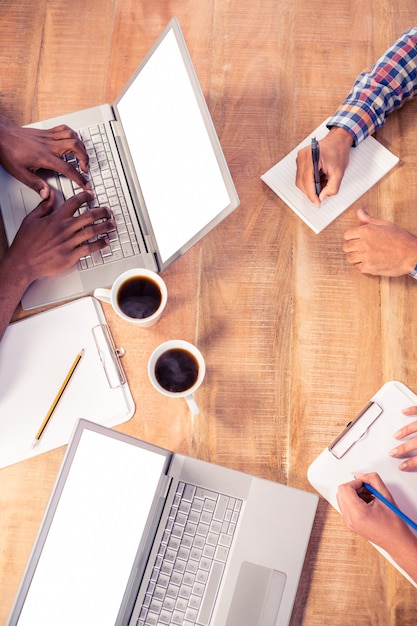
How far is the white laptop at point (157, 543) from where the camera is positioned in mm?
834

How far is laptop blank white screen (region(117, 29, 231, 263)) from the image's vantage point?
2.77 feet

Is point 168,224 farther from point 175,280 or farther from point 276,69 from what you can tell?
point 276,69

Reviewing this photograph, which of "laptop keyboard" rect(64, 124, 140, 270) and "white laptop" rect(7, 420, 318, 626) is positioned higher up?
"laptop keyboard" rect(64, 124, 140, 270)

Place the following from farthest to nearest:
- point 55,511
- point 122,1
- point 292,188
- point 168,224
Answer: point 122,1
point 292,188
point 168,224
point 55,511

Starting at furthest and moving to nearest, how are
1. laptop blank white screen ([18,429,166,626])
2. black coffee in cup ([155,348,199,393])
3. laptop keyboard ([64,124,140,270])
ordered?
laptop keyboard ([64,124,140,270]), black coffee in cup ([155,348,199,393]), laptop blank white screen ([18,429,166,626])

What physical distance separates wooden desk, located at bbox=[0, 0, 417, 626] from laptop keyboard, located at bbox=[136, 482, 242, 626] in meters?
0.08

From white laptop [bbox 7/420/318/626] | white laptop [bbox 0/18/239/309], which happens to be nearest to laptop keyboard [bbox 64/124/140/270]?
white laptop [bbox 0/18/239/309]

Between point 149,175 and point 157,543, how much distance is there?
658 millimetres

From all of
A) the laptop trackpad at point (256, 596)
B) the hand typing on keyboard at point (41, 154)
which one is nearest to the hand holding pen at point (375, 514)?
the laptop trackpad at point (256, 596)

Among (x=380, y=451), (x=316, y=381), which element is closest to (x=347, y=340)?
(x=316, y=381)

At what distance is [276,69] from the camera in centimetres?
114

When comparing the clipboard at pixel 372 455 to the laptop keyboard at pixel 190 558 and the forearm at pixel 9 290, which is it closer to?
Result: the laptop keyboard at pixel 190 558

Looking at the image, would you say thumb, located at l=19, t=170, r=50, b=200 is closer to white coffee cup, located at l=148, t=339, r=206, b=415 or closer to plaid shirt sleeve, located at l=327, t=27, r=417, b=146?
white coffee cup, located at l=148, t=339, r=206, b=415

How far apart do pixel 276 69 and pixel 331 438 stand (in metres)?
0.78
